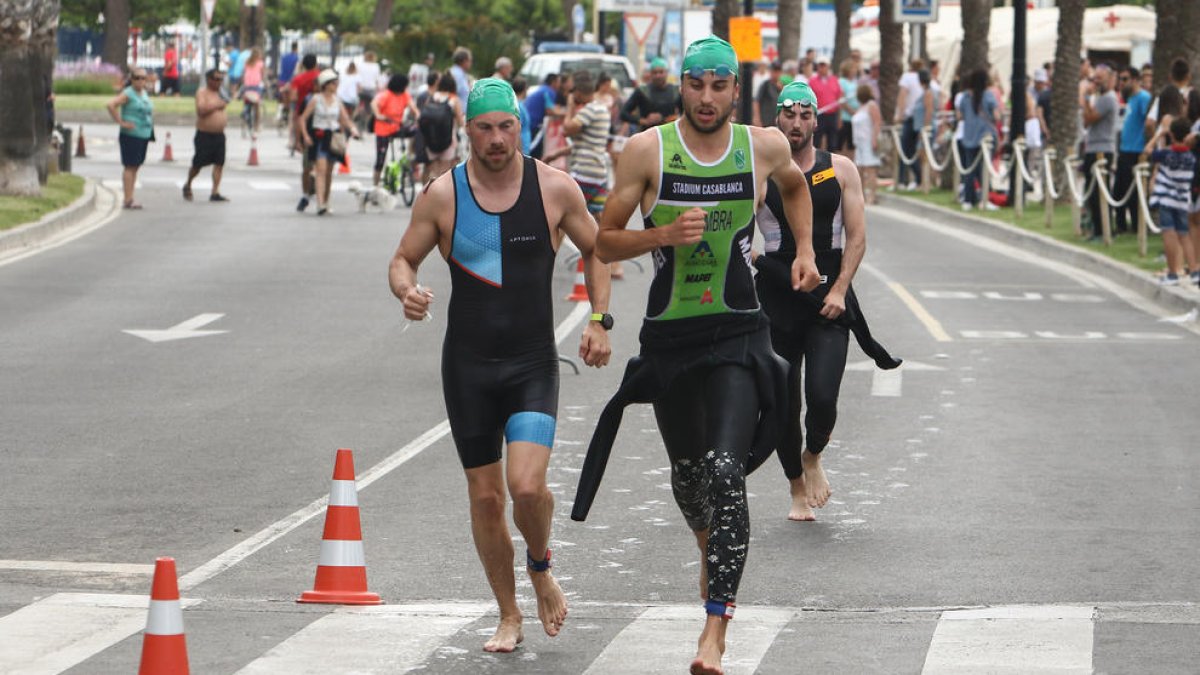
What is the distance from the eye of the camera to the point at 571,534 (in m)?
9.72

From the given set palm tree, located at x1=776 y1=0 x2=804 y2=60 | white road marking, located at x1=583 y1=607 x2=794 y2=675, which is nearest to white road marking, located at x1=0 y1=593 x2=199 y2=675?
A: white road marking, located at x1=583 y1=607 x2=794 y2=675

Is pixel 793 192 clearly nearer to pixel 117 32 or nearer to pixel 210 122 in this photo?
pixel 210 122

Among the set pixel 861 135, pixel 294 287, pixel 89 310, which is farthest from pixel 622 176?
pixel 861 135

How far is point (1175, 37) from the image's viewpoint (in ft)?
88.2

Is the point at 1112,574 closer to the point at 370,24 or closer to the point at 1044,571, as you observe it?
the point at 1044,571

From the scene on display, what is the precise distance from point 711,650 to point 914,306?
13065 mm

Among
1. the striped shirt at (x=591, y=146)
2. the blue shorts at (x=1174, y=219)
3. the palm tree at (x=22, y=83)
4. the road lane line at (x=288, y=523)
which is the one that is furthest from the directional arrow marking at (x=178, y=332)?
the palm tree at (x=22, y=83)

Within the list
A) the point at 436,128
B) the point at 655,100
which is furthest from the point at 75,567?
the point at 436,128

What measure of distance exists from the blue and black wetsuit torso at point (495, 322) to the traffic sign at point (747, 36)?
32.8 m

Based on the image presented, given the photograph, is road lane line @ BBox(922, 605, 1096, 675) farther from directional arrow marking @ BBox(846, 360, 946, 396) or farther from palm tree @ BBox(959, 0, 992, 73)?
palm tree @ BBox(959, 0, 992, 73)

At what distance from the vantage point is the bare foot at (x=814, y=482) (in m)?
9.94

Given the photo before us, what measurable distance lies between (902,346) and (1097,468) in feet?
17.5

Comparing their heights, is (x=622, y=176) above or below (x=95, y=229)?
above

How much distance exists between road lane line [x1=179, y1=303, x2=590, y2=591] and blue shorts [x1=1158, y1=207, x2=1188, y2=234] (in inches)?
366
